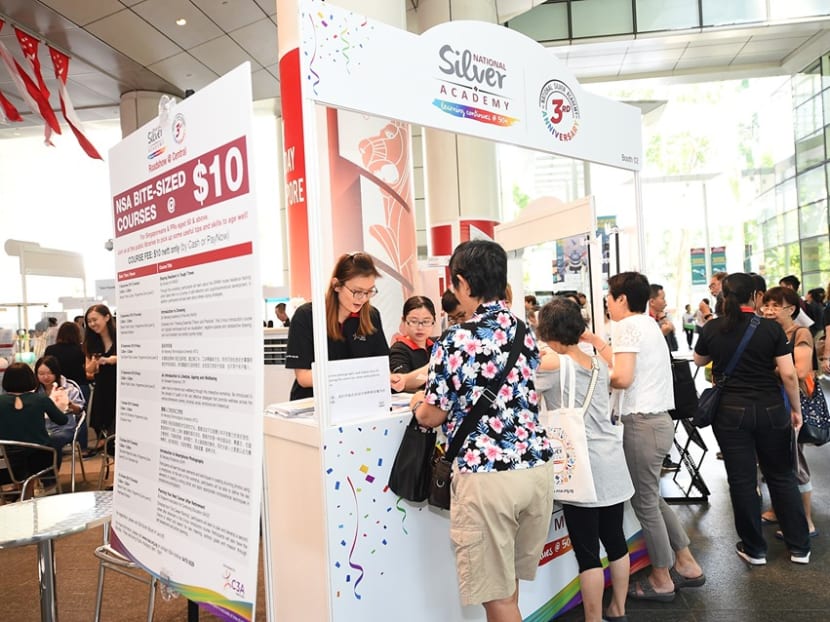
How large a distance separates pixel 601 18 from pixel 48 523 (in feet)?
35.7

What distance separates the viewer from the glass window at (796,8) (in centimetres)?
1020

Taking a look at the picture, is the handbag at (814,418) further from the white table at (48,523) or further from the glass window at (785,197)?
the glass window at (785,197)

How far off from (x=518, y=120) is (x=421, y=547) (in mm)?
1758

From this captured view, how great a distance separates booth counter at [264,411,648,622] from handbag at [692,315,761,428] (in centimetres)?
157

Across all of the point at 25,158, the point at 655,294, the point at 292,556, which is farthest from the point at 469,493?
the point at 25,158

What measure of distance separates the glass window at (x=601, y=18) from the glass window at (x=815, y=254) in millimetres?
6025

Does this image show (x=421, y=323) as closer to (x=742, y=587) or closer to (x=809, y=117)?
(x=742, y=587)

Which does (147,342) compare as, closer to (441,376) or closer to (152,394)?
(152,394)

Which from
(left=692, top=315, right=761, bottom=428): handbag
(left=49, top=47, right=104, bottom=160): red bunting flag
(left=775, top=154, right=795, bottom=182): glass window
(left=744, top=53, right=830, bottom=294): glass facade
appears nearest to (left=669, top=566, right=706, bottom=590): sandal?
(left=692, top=315, right=761, bottom=428): handbag

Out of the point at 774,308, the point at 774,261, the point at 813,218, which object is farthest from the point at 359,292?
the point at 774,261

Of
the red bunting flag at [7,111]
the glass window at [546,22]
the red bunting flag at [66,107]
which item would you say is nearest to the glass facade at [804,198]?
the glass window at [546,22]

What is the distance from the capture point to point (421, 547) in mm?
2197

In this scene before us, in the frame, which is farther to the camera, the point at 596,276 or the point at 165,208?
the point at 596,276

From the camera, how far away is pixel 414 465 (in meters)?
2.08
